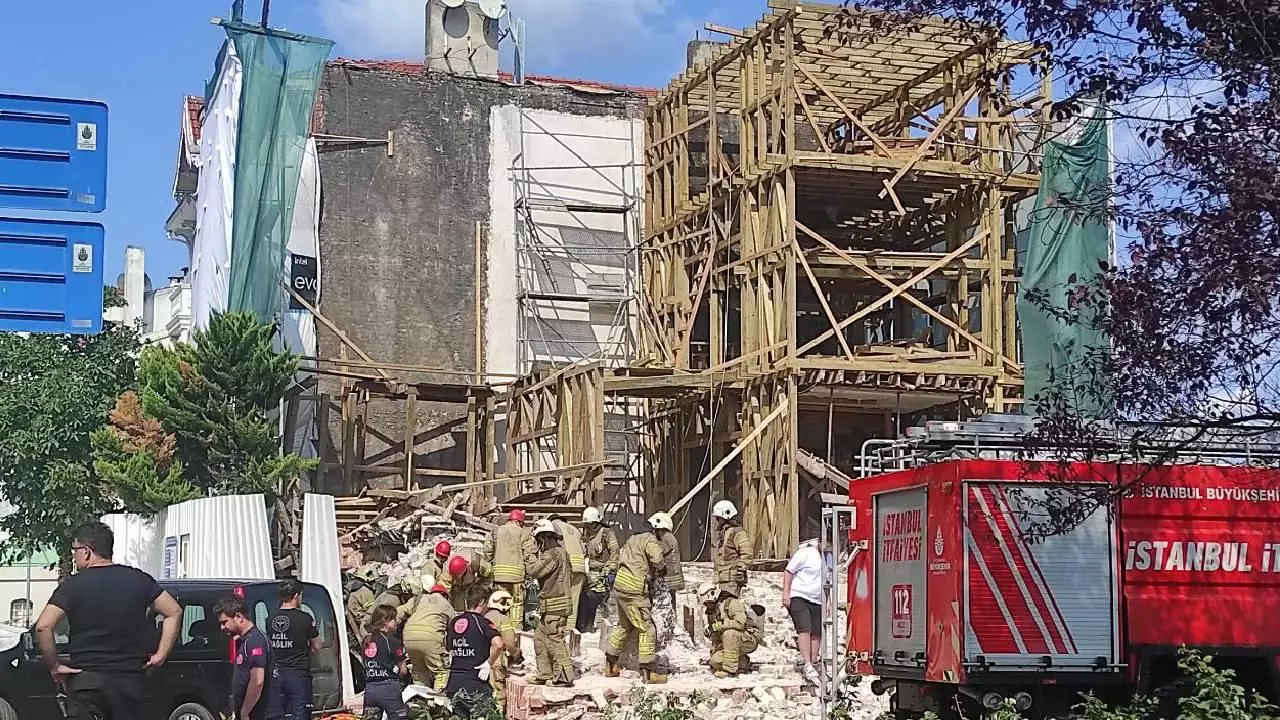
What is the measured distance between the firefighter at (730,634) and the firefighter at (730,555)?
127 millimetres

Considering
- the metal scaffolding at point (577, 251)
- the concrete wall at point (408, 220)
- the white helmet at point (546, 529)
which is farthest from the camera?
the metal scaffolding at point (577, 251)

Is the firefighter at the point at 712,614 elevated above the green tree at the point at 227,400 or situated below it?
below

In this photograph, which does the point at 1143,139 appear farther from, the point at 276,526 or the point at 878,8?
the point at 276,526

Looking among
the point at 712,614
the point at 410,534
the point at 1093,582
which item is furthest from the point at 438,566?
the point at 1093,582

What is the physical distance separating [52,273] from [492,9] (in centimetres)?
2306

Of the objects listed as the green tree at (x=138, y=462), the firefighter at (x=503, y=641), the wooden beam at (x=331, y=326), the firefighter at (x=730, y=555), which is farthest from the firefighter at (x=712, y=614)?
the wooden beam at (x=331, y=326)

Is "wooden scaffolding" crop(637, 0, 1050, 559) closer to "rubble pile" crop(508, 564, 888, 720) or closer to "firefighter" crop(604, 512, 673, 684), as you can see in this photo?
"rubble pile" crop(508, 564, 888, 720)

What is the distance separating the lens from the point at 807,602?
17.1m

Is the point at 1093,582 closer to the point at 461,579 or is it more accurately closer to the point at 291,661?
the point at 291,661

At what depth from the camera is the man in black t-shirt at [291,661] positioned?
1188cm

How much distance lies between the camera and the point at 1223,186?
25.1 feet

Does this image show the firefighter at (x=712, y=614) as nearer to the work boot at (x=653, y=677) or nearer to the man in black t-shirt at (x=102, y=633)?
the work boot at (x=653, y=677)

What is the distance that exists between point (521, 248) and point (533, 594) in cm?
1492

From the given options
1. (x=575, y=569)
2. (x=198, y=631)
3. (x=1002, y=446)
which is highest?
(x=1002, y=446)
